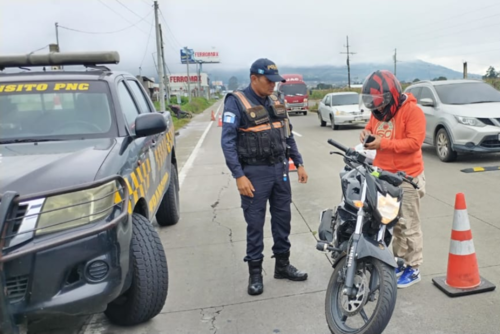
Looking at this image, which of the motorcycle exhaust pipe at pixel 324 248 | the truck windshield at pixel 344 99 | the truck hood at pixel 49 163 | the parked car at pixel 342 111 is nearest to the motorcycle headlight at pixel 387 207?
the motorcycle exhaust pipe at pixel 324 248

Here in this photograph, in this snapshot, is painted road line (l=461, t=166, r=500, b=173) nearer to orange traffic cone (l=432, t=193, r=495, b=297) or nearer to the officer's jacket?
orange traffic cone (l=432, t=193, r=495, b=297)

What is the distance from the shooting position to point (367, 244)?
108 inches

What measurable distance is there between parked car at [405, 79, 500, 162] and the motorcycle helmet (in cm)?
567

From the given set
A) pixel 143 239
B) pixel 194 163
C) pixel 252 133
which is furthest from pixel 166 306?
pixel 194 163

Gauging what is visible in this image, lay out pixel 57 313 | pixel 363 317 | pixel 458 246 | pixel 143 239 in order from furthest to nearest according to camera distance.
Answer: pixel 458 246 → pixel 143 239 → pixel 363 317 → pixel 57 313

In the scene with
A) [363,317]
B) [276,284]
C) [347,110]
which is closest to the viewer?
[363,317]

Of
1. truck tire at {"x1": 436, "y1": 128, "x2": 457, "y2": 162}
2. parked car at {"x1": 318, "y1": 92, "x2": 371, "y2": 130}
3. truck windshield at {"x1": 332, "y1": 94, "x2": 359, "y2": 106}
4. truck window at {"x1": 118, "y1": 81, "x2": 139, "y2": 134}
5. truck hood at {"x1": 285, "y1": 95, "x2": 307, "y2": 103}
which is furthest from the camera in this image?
truck hood at {"x1": 285, "y1": 95, "x2": 307, "y2": 103}

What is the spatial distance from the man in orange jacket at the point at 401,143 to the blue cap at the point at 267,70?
0.70 meters

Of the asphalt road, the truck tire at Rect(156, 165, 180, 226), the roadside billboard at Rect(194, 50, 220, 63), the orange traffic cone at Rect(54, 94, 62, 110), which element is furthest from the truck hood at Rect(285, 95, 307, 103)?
the roadside billboard at Rect(194, 50, 220, 63)

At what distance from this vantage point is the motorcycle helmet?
10.9ft

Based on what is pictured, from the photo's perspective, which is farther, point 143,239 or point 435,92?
point 435,92

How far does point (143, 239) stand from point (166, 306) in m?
0.85

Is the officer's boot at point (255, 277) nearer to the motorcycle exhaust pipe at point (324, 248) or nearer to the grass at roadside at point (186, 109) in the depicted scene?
the motorcycle exhaust pipe at point (324, 248)

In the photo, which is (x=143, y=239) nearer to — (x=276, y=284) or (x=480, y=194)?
(x=276, y=284)
